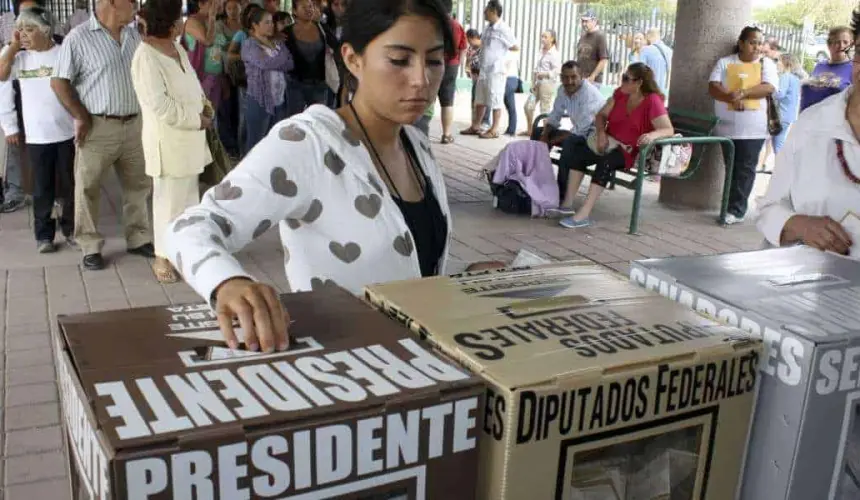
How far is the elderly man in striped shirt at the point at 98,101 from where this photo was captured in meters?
4.85

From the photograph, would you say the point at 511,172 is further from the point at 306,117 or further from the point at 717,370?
the point at 717,370

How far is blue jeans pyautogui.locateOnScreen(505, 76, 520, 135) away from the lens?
460 inches

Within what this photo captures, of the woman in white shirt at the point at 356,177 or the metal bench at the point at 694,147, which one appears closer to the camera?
the woman in white shirt at the point at 356,177

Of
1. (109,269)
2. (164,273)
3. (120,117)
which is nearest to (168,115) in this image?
(120,117)

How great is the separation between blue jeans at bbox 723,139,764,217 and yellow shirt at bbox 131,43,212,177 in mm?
4463

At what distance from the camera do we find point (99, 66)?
4883 millimetres

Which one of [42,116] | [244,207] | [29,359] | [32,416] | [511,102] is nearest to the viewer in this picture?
[244,207]

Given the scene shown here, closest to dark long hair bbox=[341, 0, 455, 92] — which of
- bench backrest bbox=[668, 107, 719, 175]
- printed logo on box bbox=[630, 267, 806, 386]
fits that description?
printed logo on box bbox=[630, 267, 806, 386]

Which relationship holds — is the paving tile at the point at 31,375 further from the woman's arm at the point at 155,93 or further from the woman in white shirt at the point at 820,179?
the woman in white shirt at the point at 820,179

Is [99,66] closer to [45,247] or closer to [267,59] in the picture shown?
[45,247]

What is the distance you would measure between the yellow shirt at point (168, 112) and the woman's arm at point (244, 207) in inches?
125

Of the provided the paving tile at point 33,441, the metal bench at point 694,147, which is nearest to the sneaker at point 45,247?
the paving tile at point 33,441

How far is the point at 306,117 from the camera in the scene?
168 cm

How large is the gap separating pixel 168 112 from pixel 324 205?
3.27 metres
